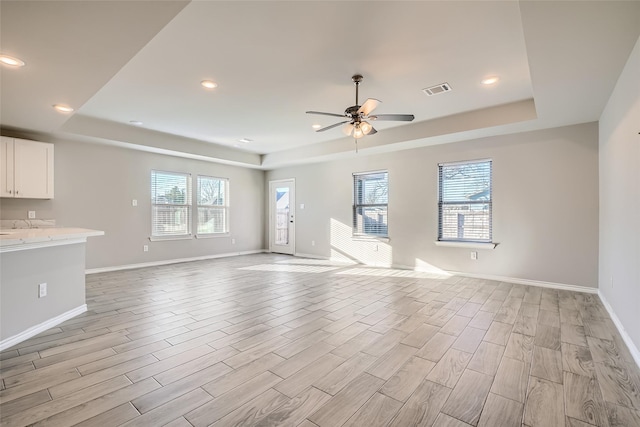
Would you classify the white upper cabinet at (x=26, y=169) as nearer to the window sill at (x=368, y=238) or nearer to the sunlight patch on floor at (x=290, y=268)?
the sunlight patch on floor at (x=290, y=268)

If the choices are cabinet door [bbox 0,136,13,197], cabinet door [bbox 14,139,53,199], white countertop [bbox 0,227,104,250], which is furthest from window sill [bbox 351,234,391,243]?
cabinet door [bbox 0,136,13,197]

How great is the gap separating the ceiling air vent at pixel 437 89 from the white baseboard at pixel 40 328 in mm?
4806

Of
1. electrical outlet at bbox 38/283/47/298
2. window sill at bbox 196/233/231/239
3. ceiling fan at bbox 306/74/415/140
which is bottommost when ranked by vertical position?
electrical outlet at bbox 38/283/47/298

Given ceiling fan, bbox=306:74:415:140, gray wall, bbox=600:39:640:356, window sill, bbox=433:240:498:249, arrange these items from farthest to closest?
window sill, bbox=433:240:498:249
ceiling fan, bbox=306:74:415:140
gray wall, bbox=600:39:640:356

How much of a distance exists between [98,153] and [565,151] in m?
7.85

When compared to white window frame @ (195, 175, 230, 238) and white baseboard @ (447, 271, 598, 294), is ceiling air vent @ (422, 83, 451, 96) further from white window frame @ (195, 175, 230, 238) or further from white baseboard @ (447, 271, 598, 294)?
white window frame @ (195, 175, 230, 238)

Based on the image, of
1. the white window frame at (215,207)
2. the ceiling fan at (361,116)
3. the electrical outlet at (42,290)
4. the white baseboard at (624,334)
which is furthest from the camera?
the white window frame at (215,207)

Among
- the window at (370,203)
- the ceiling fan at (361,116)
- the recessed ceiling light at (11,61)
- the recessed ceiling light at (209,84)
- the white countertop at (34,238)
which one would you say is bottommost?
the white countertop at (34,238)

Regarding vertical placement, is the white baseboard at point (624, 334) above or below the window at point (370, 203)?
below

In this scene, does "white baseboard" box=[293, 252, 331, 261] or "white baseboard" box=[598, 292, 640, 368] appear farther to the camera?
"white baseboard" box=[293, 252, 331, 261]

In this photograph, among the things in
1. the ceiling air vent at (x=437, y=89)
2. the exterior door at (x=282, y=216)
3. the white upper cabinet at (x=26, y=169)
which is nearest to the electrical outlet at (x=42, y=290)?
the white upper cabinet at (x=26, y=169)

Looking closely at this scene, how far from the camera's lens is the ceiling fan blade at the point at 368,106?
10.4 ft

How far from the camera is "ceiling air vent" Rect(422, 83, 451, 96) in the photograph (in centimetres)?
364

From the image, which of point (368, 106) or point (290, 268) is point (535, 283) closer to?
point (368, 106)
